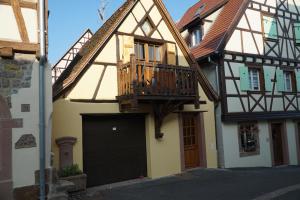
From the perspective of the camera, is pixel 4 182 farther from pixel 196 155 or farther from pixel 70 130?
pixel 196 155

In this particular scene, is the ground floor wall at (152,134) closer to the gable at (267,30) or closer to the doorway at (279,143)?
the gable at (267,30)

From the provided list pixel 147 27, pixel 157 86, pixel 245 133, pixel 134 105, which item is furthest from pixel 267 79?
pixel 134 105

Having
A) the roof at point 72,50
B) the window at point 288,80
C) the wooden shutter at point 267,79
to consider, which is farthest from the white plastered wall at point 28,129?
the roof at point 72,50

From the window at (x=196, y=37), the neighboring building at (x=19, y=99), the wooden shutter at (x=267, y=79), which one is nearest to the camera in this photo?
the neighboring building at (x=19, y=99)

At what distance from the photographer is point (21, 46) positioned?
657 cm

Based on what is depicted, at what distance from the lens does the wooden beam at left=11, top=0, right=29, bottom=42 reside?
6.58 metres

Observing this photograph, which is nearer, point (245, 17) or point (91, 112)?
point (91, 112)

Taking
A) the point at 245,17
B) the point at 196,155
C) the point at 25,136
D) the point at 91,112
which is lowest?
Result: the point at 196,155

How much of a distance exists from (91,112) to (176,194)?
3418 millimetres

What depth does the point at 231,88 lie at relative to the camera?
12.9m

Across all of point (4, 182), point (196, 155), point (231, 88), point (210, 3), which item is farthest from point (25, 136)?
point (210, 3)

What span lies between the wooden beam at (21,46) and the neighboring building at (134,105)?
221 cm

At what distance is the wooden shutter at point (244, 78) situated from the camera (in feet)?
43.3

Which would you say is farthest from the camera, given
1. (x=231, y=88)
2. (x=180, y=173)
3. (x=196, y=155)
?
(x=231, y=88)
